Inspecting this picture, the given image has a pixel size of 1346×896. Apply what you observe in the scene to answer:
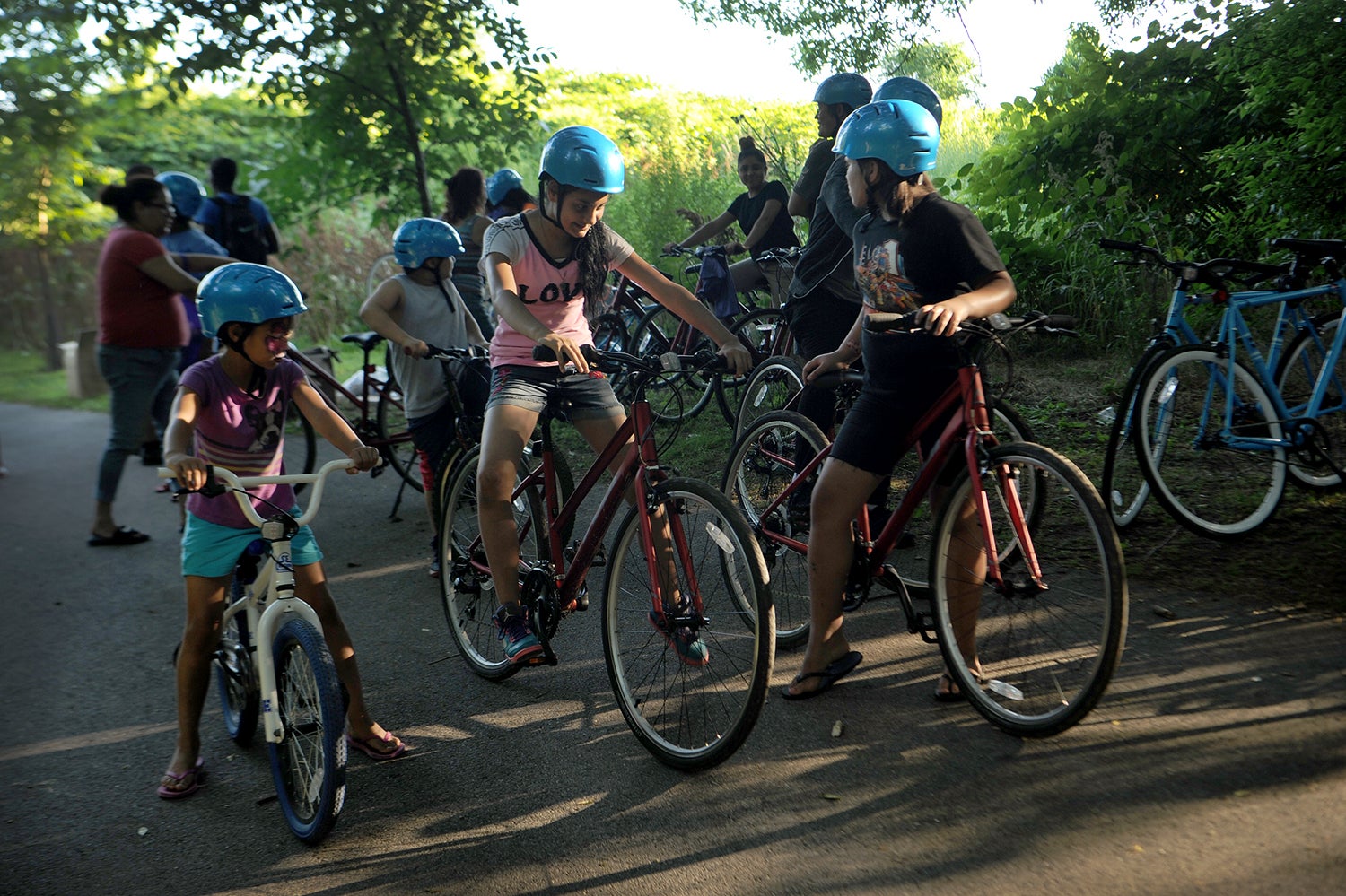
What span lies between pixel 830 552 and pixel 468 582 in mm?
1682

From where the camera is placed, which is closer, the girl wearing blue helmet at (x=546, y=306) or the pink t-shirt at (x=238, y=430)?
the pink t-shirt at (x=238, y=430)

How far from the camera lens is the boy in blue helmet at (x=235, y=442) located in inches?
150

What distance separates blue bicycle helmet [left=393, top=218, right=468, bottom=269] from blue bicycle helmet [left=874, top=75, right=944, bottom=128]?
2.47 m

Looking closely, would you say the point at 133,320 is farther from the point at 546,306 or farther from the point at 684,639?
the point at 684,639

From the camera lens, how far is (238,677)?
4.29 meters

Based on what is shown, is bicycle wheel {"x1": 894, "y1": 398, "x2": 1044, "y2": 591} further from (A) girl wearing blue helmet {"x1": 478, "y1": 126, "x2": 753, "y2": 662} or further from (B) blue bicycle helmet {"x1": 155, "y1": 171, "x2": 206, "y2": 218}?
(B) blue bicycle helmet {"x1": 155, "y1": 171, "x2": 206, "y2": 218}

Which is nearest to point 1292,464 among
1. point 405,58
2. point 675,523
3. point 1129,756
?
point 1129,756

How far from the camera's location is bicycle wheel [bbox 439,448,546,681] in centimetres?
486

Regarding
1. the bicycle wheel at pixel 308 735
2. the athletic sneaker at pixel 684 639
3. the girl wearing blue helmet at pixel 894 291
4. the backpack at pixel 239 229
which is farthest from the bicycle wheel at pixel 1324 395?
the backpack at pixel 239 229

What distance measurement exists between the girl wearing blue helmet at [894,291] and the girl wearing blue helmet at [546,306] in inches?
22.7

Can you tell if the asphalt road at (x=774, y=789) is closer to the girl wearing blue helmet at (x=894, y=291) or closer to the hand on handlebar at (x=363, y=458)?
the girl wearing blue helmet at (x=894, y=291)

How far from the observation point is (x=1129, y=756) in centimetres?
355

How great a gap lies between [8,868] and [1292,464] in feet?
19.0

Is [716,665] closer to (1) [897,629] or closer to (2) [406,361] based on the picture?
(1) [897,629]
